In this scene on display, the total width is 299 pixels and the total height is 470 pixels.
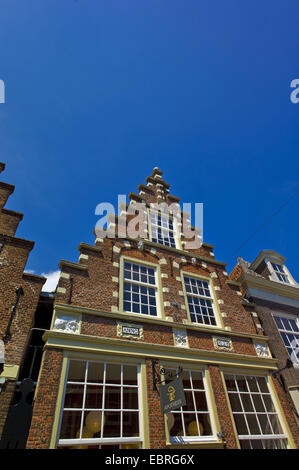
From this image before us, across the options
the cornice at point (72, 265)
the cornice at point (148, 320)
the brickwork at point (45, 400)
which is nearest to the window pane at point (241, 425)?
the cornice at point (148, 320)

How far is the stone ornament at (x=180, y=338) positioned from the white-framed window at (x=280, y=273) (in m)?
8.58

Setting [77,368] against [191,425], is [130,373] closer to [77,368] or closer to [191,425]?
[77,368]

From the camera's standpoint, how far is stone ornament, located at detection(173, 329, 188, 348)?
9164mm

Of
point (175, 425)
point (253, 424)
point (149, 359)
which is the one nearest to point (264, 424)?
point (253, 424)

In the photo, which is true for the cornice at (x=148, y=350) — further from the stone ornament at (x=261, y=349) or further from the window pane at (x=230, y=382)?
the window pane at (x=230, y=382)

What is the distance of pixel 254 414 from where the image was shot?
29.7 ft

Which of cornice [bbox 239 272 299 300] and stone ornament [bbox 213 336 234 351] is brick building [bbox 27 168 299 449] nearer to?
stone ornament [bbox 213 336 234 351]

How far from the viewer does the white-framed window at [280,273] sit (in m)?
15.4

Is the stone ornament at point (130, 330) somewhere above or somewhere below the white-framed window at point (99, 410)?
above

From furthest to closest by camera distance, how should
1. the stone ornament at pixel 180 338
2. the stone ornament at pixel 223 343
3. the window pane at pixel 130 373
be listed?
the stone ornament at pixel 223 343 → the stone ornament at pixel 180 338 → the window pane at pixel 130 373

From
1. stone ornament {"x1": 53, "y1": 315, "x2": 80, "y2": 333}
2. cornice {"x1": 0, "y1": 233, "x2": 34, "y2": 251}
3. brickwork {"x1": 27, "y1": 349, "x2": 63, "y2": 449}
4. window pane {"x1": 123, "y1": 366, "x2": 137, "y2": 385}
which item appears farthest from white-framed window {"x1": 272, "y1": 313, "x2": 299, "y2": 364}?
cornice {"x1": 0, "y1": 233, "x2": 34, "y2": 251}

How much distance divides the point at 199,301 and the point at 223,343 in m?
1.94
